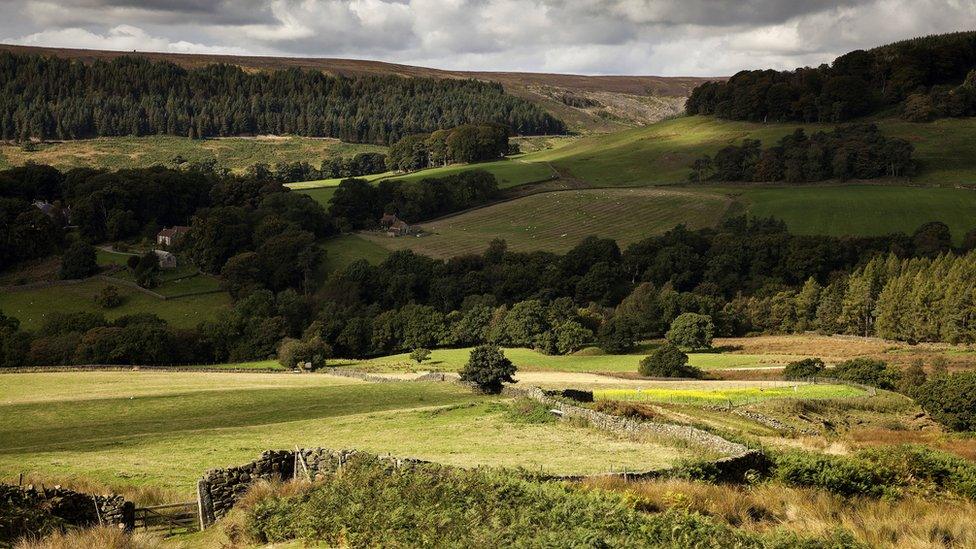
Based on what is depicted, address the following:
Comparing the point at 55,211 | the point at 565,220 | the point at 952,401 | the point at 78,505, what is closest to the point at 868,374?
the point at 952,401

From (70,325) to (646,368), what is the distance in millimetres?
59855

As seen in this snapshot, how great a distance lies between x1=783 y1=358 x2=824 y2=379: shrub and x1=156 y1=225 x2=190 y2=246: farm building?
292 ft

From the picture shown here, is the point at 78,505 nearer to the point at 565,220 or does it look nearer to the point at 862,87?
the point at 565,220

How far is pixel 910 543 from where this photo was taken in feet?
54.8

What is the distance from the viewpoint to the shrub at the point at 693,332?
86250 millimetres

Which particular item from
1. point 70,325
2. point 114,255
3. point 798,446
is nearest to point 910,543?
point 798,446

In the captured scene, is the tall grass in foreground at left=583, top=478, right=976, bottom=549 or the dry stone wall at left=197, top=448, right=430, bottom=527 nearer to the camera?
the tall grass in foreground at left=583, top=478, right=976, bottom=549

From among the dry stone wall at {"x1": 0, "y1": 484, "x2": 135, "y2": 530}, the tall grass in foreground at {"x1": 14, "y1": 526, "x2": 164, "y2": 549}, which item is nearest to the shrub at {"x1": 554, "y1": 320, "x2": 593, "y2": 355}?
the dry stone wall at {"x1": 0, "y1": 484, "x2": 135, "y2": 530}

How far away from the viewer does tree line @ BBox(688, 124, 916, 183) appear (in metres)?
148

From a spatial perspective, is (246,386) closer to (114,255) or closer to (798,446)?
(798,446)

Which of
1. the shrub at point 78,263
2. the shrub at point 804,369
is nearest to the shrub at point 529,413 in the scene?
the shrub at point 804,369

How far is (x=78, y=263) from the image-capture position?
112500 mm

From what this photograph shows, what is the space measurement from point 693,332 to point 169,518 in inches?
2760

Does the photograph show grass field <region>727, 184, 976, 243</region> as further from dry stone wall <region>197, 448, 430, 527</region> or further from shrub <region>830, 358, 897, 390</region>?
dry stone wall <region>197, 448, 430, 527</region>
